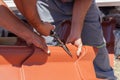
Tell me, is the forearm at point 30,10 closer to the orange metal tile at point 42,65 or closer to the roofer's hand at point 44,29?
Result: the roofer's hand at point 44,29

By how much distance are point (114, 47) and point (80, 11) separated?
1176 millimetres

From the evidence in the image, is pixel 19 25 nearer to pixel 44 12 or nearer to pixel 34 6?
pixel 34 6

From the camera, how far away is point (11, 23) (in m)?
1.19

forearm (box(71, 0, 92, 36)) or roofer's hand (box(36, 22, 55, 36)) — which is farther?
forearm (box(71, 0, 92, 36))

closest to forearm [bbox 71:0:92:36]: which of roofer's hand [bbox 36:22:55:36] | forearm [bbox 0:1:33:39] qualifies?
roofer's hand [bbox 36:22:55:36]

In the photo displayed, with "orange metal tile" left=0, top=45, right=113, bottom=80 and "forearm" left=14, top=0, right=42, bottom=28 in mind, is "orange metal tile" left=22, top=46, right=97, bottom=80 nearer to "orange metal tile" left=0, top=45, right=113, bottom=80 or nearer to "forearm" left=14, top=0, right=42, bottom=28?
"orange metal tile" left=0, top=45, right=113, bottom=80

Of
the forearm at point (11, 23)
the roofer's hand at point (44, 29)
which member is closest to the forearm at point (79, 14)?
the roofer's hand at point (44, 29)

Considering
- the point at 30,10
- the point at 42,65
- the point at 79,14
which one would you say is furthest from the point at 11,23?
the point at 79,14

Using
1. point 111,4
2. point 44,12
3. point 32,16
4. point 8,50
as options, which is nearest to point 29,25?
point 32,16

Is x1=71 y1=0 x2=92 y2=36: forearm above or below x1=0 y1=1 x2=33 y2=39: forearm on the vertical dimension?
below

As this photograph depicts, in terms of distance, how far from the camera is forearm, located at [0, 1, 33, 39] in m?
1.17

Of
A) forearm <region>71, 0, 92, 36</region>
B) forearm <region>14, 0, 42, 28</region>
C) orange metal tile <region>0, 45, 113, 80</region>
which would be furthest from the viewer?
forearm <region>71, 0, 92, 36</region>

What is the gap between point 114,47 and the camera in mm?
2588

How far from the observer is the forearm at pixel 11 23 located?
3.84 feet
